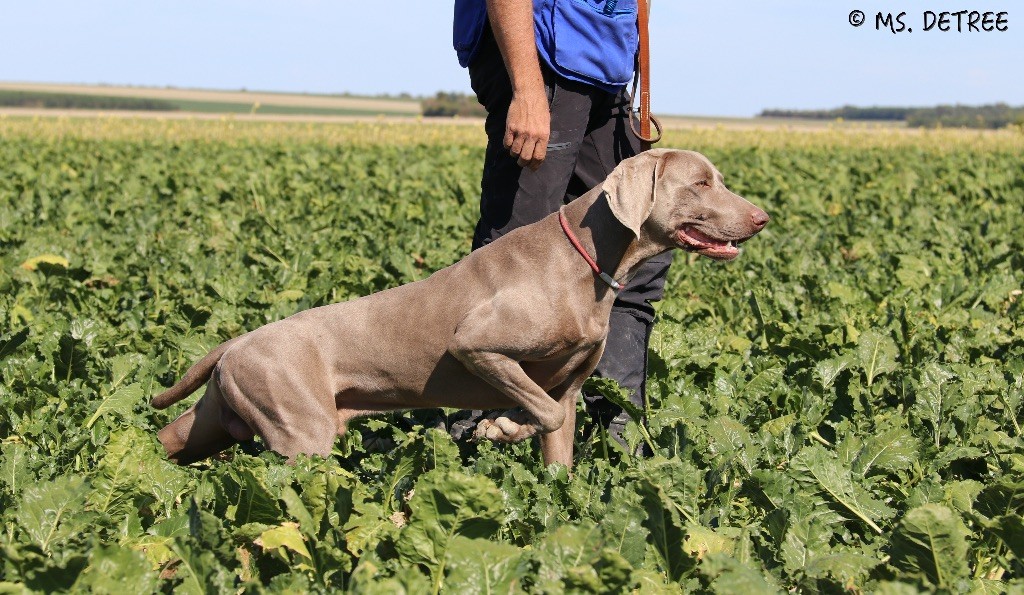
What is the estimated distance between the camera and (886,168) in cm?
1720

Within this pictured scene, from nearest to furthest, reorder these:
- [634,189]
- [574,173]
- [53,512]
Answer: [53,512]
[634,189]
[574,173]

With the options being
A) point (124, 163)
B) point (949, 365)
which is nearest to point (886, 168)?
point (124, 163)

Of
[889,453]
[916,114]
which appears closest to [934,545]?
[889,453]

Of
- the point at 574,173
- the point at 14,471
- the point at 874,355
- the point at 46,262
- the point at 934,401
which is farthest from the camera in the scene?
the point at 46,262

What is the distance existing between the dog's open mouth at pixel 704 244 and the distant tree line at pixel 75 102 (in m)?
68.7

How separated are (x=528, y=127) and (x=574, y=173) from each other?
23.1 inches

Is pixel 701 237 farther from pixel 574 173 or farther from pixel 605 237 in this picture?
pixel 574 173

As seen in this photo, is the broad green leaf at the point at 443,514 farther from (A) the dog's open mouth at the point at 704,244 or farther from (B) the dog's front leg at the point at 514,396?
(A) the dog's open mouth at the point at 704,244

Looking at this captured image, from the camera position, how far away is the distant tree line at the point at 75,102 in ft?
231

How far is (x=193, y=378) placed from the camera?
4348mm

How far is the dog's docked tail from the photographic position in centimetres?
430

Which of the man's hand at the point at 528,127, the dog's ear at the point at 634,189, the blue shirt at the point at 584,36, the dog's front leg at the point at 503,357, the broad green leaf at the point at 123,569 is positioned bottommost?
the broad green leaf at the point at 123,569

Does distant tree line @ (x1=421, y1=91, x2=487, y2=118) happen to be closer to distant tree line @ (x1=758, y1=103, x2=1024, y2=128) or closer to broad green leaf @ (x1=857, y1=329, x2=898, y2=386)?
distant tree line @ (x1=758, y1=103, x2=1024, y2=128)

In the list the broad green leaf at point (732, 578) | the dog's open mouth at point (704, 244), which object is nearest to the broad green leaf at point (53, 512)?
the broad green leaf at point (732, 578)
